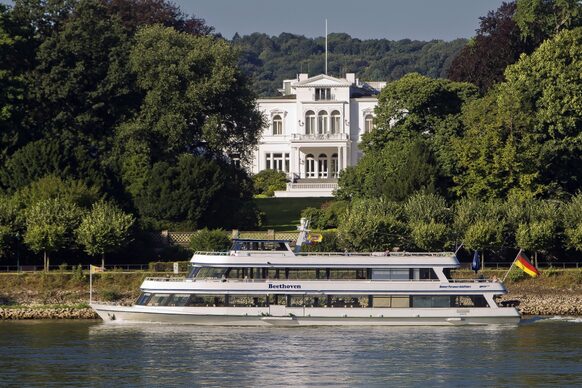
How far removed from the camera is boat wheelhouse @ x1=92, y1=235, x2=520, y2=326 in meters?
77.4

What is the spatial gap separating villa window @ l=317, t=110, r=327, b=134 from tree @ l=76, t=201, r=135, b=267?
59009mm

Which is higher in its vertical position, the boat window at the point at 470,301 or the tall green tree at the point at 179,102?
the tall green tree at the point at 179,102

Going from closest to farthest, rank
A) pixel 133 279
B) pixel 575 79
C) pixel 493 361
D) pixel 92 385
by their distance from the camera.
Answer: pixel 92 385
pixel 493 361
pixel 133 279
pixel 575 79

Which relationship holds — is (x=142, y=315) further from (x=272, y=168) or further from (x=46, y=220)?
(x=272, y=168)

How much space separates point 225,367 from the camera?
64.4 metres

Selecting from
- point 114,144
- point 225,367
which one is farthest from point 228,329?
point 114,144

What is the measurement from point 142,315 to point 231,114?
105 feet

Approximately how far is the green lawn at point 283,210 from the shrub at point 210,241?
490 inches

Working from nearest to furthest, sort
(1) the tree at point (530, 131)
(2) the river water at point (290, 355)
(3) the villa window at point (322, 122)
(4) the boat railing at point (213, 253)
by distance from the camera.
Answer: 1. (2) the river water at point (290, 355)
2. (4) the boat railing at point (213, 253)
3. (1) the tree at point (530, 131)
4. (3) the villa window at point (322, 122)

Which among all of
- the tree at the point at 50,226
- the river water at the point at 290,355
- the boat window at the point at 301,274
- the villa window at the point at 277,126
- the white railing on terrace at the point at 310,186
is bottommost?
the river water at the point at 290,355

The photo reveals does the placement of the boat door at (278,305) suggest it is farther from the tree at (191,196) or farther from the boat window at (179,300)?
the tree at (191,196)

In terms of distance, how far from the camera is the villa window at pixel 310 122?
15062 cm

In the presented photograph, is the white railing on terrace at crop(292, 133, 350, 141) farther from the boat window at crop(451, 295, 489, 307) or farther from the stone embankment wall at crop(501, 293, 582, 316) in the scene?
the boat window at crop(451, 295, 489, 307)

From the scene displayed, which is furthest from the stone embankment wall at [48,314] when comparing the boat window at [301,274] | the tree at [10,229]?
the boat window at [301,274]
